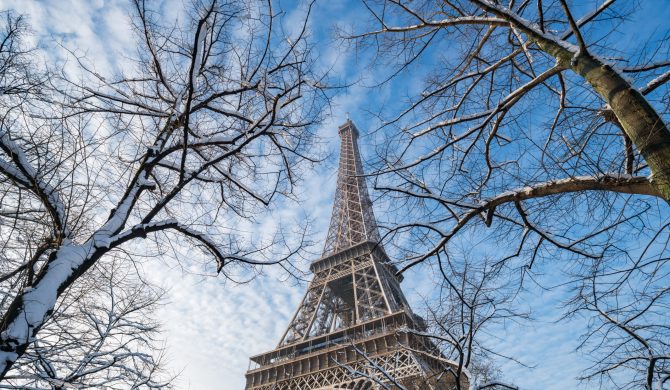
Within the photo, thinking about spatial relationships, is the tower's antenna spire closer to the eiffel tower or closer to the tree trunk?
the eiffel tower

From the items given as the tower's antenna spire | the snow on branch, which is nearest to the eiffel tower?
the tower's antenna spire

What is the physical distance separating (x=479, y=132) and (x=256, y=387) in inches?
967

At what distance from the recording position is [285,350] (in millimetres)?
24922

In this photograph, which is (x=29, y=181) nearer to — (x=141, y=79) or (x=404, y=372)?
(x=141, y=79)

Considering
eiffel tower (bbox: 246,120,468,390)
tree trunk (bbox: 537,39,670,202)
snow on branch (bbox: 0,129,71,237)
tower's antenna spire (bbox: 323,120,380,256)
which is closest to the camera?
tree trunk (bbox: 537,39,670,202)

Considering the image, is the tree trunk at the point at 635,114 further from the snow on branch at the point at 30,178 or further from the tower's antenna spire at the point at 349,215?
the tower's antenna spire at the point at 349,215

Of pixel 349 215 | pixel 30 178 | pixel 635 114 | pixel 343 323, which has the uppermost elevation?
pixel 349 215

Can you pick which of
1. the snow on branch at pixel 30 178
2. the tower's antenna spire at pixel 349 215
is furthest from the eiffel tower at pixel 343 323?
the snow on branch at pixel 30 178

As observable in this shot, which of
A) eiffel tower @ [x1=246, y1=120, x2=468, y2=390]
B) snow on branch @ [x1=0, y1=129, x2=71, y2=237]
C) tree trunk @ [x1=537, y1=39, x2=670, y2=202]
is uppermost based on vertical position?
eiffel tower @ [x1=246, y1=120, x2=468, y2=390]

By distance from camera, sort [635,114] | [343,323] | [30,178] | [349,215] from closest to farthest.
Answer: [635,114], [30,178], [343,323], [349,215]

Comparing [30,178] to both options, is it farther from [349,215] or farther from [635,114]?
[349,215]

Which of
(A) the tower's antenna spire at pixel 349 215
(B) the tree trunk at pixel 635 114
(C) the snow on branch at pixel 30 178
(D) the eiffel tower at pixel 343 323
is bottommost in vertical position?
(B) the tree trunk at pixel 635 114

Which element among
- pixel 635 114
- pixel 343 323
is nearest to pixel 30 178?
pixel 635 114

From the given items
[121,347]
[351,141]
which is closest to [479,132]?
[121,347]
